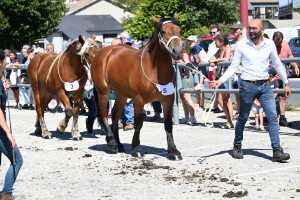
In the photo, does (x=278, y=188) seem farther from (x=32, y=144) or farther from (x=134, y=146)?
(x=32, y=144)

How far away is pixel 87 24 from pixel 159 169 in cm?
8013

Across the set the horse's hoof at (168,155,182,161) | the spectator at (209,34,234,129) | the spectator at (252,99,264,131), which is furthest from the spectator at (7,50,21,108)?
the horse's hoof at (168,155,182,161)

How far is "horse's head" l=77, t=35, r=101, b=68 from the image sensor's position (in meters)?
13.3

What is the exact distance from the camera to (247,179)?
9094 millimetres

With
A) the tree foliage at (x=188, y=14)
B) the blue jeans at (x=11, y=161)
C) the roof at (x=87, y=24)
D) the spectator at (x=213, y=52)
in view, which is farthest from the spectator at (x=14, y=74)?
the roof at (x=87, y=24)

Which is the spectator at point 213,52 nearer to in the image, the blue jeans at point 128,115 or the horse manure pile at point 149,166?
the blue jeans at point 128,115

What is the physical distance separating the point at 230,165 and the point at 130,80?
2.21 meters

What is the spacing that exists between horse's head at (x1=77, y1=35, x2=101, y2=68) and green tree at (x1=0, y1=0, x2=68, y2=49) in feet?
137

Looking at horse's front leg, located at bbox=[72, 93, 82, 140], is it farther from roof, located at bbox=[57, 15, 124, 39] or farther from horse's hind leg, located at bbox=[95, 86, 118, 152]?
roof, located at bbox=[57, 15, 124, 39]

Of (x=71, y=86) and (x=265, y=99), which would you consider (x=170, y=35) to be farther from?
(x=71, y=86)

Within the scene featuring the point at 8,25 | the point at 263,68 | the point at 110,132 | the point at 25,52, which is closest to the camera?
the point at 263,68

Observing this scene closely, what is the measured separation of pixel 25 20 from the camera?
56.7 metres

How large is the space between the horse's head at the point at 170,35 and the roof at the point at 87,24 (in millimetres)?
74394

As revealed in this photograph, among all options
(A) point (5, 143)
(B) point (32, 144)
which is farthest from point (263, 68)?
(B) point (32, 144)
